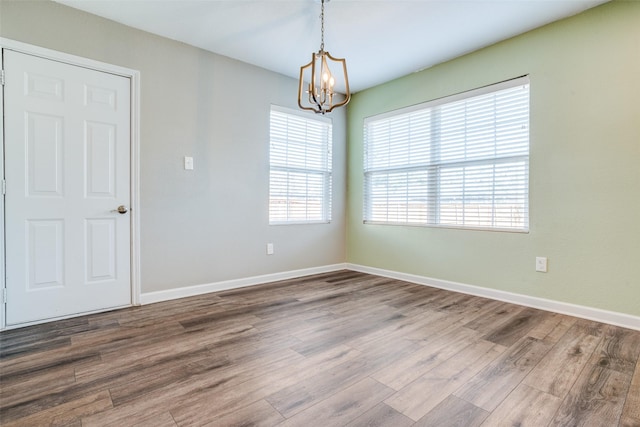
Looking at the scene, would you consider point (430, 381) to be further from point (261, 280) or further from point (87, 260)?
point (87, 260)

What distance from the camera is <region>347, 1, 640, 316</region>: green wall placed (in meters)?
2.40

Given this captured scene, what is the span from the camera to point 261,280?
3717 mm

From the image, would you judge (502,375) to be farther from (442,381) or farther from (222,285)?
(222,285)

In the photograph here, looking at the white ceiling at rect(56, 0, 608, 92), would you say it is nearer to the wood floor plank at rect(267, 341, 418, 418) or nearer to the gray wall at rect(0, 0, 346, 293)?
the gray wall at rect(0, 0, 346, 293)

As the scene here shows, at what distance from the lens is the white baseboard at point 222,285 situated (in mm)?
2988

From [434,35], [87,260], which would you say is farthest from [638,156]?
[87,260]

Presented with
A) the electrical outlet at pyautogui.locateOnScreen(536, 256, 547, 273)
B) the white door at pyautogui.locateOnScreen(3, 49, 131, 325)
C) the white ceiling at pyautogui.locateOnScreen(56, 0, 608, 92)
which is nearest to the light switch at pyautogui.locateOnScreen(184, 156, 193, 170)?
the white door at pyautogui.locateOnScreen(3, 49, 131, 325)

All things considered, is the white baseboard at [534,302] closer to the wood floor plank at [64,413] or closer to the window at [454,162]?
the window at [454,162]

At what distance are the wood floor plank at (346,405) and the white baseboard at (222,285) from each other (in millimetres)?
2182

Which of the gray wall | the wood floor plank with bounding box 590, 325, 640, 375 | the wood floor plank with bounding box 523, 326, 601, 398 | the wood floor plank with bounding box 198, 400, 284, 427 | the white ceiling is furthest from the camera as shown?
the gray wall

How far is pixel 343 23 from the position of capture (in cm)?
274

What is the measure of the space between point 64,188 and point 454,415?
3095 millimetres

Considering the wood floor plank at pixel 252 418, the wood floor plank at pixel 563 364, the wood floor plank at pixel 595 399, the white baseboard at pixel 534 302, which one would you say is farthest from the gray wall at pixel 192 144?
the wood floor plank at pixel 595 399

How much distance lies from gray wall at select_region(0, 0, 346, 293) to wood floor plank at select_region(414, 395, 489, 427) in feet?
8.48
